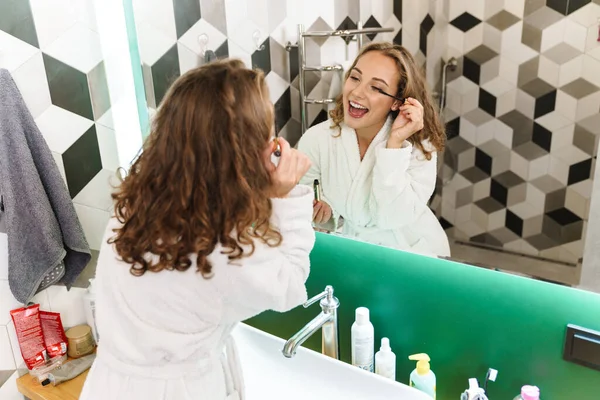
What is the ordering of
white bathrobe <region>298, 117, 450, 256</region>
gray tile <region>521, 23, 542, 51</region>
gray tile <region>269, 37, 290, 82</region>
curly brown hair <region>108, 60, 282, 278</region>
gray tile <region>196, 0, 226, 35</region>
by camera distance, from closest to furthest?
curly brown hair <region>108, 60, 282, 278</region>, gray tile <region>521, 23, 542, 51</region>, white bathrobe <region>298, 117, 450, 256</region>, gray tile <region>269, 37, 290, 82</region>, gray tile <region>196, 0, 226, 35</region>

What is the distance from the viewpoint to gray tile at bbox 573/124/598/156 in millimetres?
960

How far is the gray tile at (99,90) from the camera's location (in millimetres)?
1524

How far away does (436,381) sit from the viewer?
1.23 metres

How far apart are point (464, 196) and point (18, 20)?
118cm

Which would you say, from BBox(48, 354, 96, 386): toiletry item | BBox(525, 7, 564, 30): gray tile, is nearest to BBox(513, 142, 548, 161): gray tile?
BBox(525, 7, 564, 30): gray tile

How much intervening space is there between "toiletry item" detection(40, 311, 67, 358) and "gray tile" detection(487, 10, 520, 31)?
4.55ft

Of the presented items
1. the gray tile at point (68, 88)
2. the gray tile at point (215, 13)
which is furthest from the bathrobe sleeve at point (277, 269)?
the gray tile at point (68, 88)

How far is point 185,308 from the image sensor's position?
92 cm

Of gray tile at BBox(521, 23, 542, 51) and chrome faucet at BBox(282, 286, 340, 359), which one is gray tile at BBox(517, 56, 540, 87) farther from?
chrome faucet at BBox(282, 286, 340, 359)

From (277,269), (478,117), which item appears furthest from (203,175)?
(478,117)

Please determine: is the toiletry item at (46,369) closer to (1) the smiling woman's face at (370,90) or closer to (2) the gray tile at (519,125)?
(1) the smiling woman's face at (370,90)

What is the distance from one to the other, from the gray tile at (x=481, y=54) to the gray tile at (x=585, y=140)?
0.21 m

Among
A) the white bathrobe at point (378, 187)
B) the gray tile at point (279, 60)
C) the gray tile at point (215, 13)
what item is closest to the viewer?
the white bathrobe at point (378, 187)

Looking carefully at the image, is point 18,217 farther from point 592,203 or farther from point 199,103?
point 592,203
